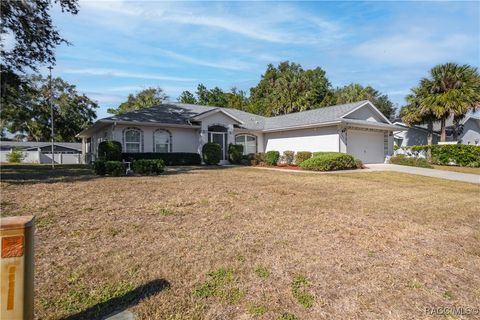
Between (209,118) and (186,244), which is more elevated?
(209,118)

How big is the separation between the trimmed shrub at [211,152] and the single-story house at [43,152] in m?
27.9

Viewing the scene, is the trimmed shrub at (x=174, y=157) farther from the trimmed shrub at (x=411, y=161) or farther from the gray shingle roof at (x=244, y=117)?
the trimmed shrub at (x=411, y=161)

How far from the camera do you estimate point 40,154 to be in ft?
144

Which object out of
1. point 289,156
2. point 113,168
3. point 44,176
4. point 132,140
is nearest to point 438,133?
point 289,156

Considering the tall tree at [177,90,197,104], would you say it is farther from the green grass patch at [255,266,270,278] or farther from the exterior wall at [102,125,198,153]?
the green grass patch at [255,266,270,278]

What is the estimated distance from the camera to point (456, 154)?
24.6 m

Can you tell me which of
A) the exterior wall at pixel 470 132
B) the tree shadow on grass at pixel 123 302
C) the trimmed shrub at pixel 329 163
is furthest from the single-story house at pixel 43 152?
the exterior wall at pixel 470 132

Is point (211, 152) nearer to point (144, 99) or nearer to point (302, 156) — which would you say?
point (302, 156)

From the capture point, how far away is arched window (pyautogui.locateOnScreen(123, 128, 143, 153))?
69.3 feet

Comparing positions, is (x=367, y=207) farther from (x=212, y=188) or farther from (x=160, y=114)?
(x=160, y=114)

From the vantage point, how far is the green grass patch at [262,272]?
412 cm

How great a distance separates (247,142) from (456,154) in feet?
53.5

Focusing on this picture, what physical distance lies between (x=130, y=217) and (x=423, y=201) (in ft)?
27.5

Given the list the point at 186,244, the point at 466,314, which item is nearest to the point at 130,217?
the point at 186,244
